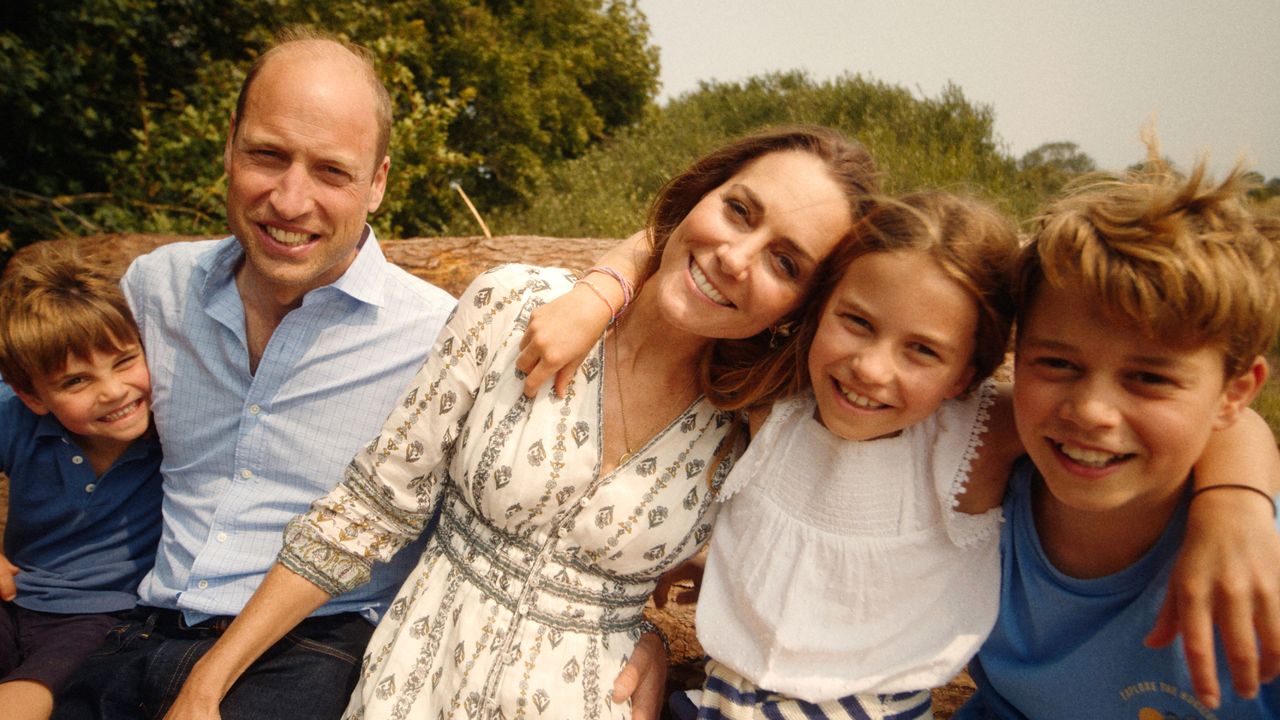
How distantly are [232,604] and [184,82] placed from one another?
642 centimetres

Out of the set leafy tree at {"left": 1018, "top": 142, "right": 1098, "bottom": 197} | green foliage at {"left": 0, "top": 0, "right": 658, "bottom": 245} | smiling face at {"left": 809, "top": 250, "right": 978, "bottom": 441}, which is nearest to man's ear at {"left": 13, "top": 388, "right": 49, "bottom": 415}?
Result: smiling face at {"left": 809, "top": 250, "right": 978, "bottom": 441}

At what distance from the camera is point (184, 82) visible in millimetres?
6867

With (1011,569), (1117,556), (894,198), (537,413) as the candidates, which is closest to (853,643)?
(1011,569)

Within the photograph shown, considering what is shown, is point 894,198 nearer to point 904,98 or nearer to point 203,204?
point 203,204

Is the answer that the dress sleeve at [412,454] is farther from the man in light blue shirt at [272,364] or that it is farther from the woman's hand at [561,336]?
the man in light blue shirt at [272,364]

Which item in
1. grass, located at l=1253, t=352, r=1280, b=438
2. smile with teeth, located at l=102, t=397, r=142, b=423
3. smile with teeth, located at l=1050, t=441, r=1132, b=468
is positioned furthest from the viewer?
grass, located at l=1253, t=352, r=1280, b=438

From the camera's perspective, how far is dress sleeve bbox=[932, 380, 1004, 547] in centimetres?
160

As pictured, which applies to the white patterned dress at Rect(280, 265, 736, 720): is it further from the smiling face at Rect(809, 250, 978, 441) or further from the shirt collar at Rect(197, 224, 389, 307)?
the shirt collar at Rect(197, 224, 389, 307)

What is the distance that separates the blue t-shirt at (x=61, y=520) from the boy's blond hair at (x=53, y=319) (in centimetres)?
17

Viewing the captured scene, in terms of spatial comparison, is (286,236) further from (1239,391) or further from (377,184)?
(1239,391)

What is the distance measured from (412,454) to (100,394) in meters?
1.05

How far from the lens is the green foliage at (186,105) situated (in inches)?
207

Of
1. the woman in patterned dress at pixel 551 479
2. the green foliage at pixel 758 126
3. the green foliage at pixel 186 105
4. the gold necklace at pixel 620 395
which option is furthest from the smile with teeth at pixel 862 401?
the green foliage at pixel 186 105

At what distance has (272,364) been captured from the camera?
2.08 metres
